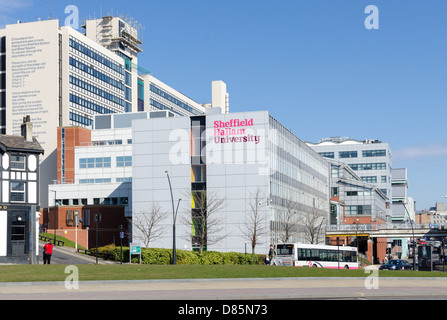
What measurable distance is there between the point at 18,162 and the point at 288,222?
1547 inches

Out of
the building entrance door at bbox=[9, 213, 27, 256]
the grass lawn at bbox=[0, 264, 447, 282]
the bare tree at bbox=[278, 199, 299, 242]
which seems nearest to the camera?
the grass lawn at bbox=[0, 264, 447, 282]

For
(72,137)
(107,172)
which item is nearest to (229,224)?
(107,172)

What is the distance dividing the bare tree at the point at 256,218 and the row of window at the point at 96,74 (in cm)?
6217

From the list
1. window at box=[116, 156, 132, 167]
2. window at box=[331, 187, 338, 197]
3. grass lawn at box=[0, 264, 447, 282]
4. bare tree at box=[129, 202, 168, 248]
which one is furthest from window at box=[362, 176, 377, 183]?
grass lawn at box=[0, 264, 447, 282]

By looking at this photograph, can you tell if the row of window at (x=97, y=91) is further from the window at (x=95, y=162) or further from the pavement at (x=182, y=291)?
the pavement at (x=182, y=291)

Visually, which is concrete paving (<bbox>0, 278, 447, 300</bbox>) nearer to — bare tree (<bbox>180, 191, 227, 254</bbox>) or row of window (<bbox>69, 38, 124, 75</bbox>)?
bare tree (<bbox>180, 191, 227, 254</bbox>)

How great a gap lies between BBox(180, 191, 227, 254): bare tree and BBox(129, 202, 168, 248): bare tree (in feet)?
9.67

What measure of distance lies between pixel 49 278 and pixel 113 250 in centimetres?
3289

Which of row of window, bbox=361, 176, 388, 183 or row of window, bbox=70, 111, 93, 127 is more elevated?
row of window, bbox=70, 111, 93, 127

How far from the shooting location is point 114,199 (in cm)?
9969

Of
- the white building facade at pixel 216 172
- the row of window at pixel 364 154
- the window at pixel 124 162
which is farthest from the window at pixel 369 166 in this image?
the white building facade at pixel 216 172

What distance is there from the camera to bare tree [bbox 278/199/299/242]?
84312mm

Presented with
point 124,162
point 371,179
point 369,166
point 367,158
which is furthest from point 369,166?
point 124,162

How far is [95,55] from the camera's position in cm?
13450
